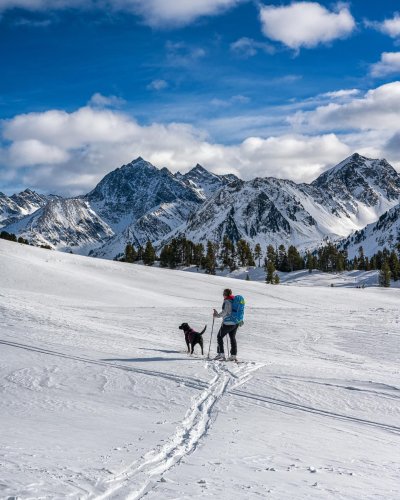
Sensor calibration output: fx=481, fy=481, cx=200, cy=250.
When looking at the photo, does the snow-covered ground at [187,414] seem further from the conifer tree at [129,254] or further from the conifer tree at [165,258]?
the conifer tree at [165,258]

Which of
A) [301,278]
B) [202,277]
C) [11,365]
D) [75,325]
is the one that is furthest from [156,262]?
[11,365]

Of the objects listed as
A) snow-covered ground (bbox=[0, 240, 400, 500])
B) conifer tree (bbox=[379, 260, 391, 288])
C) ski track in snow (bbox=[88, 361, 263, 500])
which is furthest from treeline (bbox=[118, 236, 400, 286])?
ski track in snow (bbox=[88, 361, 263, 500])

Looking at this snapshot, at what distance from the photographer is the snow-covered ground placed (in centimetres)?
595

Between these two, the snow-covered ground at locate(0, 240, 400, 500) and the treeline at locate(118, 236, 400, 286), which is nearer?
the snow-covered ground at locate(0, 240, 400, 500)

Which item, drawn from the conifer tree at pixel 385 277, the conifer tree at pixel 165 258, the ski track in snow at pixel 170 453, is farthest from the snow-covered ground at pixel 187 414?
the conifer tree at pixel 165 258

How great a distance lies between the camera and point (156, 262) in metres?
151

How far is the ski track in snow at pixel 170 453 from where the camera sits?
5539 millimetres

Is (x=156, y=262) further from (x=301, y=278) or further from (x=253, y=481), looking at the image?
(x=253, y=481)

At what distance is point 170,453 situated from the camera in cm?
706

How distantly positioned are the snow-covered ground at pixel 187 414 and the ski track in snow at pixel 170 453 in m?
0.02

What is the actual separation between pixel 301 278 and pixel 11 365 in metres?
127

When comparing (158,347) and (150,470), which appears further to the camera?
(158,347)

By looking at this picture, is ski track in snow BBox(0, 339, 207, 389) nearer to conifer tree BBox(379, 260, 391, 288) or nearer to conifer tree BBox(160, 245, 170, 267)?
conifer tree BBox(379, 260, 391, 288)

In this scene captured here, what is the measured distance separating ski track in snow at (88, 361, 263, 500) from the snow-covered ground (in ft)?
0.08
